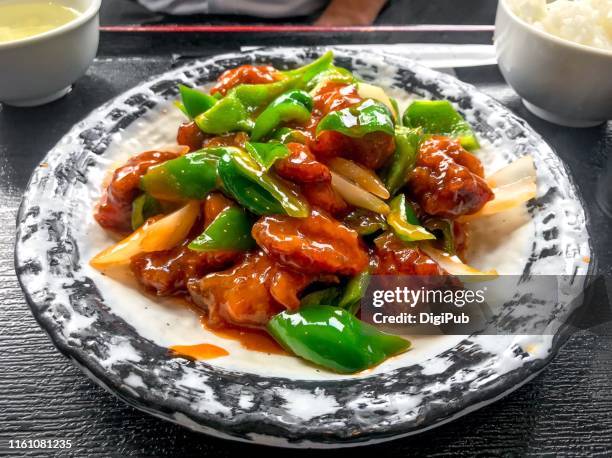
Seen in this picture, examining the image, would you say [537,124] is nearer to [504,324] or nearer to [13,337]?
[504,324]

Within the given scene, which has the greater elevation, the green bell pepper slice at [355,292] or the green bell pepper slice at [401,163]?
the green bell pepper slice at [401,163]

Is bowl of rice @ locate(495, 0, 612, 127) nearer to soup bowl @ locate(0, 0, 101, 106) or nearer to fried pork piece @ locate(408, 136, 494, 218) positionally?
fried pork piece @ locate(408, 136, 494, 218)

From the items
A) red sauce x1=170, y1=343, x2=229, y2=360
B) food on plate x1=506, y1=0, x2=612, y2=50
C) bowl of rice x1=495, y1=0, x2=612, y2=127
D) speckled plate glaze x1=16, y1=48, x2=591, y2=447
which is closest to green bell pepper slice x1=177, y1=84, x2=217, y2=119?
speckled plate glaze x1=16, y1=48, x2=591, y2=447

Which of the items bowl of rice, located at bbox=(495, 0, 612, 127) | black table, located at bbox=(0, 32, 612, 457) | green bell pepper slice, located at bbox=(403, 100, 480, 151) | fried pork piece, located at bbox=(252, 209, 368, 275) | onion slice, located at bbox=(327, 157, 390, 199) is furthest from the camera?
bowl of rice, located at bbox=(495, 0, 612, 127)

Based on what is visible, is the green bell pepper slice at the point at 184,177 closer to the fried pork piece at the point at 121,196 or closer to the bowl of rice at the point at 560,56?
the fried pork piece at the point at 121,196

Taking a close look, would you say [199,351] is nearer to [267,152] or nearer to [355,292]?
[355,292]

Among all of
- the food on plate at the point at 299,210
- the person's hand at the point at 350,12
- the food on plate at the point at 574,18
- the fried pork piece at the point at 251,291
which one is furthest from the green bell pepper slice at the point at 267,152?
the person's hand at the point at 350,12
